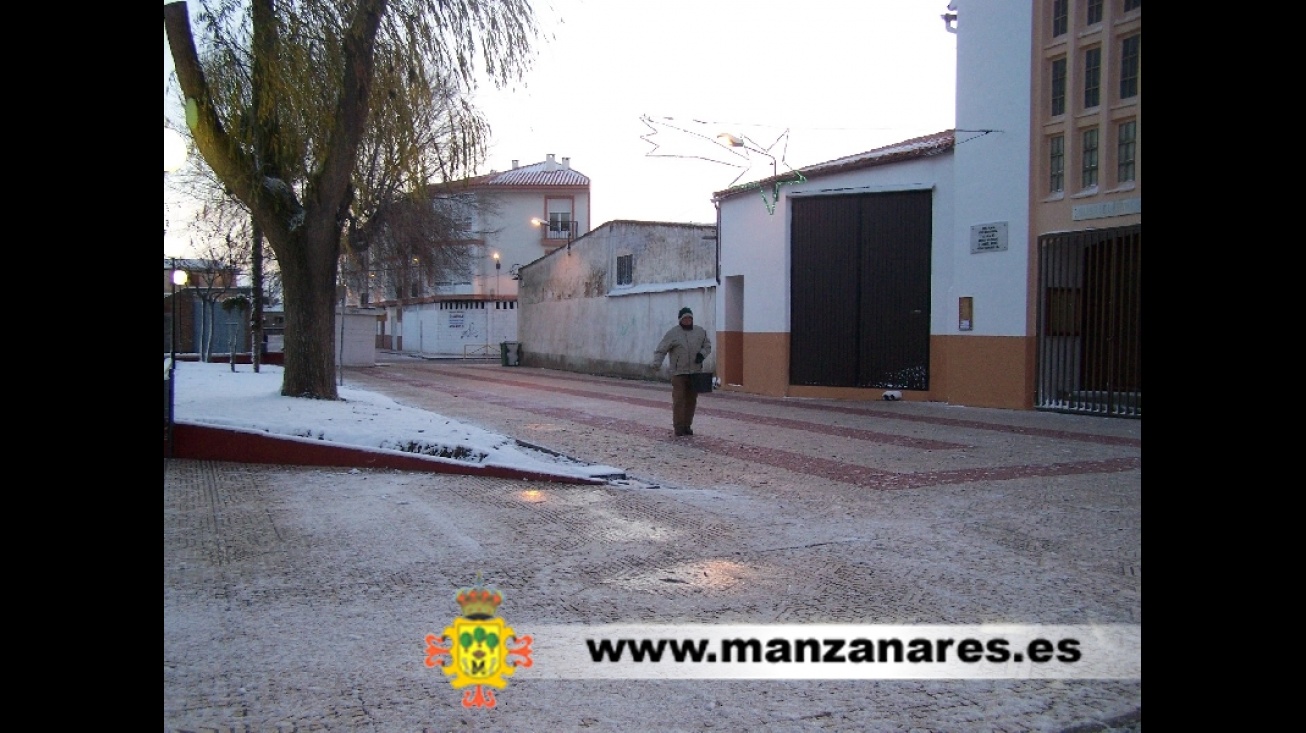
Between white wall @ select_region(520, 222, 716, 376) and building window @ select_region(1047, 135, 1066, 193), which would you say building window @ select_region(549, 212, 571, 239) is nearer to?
white wall @ select_region(520, 222, 716, 376)

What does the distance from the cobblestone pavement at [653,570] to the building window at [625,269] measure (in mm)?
16540

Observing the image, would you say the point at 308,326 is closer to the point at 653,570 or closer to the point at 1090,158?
the point at 653,570

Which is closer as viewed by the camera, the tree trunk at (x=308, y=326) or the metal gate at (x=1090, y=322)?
the tree trunk at (x=308, y=326)

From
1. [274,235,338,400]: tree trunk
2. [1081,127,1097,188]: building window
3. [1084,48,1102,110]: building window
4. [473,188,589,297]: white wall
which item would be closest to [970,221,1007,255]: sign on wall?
[1081,127,1097,188]: building window

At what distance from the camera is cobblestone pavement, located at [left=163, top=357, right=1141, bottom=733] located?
10.9 ft

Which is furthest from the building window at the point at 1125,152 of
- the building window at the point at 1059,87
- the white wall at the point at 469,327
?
the white wall at the point at 469,327

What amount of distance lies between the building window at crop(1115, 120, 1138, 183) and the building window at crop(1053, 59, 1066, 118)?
1.02m

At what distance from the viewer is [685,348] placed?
440 inches

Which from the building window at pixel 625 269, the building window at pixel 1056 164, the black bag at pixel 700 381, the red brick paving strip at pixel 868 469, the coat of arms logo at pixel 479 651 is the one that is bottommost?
the coat of arms logo at pixel 479 651

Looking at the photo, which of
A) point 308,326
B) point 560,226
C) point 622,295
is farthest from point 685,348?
point 560,226

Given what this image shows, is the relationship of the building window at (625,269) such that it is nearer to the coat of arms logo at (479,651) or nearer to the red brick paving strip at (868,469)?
the red brick paving strip at (868,469)

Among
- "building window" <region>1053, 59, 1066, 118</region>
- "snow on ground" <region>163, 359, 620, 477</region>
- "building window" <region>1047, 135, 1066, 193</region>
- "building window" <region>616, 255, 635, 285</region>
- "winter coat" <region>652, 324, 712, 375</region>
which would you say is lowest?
"snow on ground" <region>163, 359, 620, 477</region>

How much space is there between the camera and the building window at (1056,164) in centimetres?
1384
